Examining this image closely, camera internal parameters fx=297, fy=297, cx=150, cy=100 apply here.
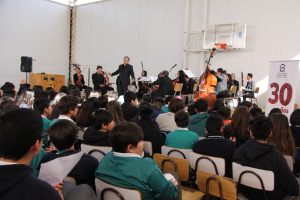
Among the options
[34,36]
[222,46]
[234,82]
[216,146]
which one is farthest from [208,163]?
[34,36]

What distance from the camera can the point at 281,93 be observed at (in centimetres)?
468

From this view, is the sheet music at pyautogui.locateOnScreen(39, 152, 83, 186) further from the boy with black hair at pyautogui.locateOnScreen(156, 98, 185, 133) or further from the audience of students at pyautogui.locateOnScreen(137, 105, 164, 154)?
the boy with black hair at pyautogui.locateOnScreen(156, 98, 185, 133)

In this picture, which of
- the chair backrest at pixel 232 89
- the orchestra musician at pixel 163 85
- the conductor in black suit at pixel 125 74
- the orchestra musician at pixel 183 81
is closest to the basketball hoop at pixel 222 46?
the chair backrest at pixel 232 89

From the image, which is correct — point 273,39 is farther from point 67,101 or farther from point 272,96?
point 67,101

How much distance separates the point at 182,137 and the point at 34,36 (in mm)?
13096

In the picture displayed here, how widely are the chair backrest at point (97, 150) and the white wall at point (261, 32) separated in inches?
354

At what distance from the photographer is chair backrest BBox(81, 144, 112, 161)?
2.69 m

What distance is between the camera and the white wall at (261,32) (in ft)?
32.8

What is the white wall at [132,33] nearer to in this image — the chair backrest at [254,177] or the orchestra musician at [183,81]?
the orchestra musician at [183,81]

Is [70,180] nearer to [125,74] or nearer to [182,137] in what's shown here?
[182,137]

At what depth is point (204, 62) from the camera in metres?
11.9

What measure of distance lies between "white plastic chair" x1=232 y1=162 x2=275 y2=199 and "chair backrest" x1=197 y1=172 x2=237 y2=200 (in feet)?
0.54

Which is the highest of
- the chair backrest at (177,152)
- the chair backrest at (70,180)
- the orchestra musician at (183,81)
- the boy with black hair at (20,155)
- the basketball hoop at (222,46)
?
the basketball hoop at (222,46)

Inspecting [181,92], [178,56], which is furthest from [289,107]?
[178,56]
